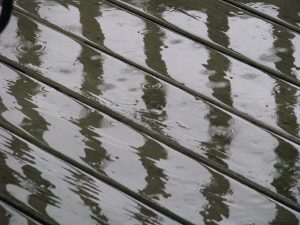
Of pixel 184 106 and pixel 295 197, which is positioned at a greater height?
pixel 184 106

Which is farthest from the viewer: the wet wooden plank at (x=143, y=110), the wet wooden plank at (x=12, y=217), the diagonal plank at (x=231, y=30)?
the diagonal plank at (x=231, y=30)

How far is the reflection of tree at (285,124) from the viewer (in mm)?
1523

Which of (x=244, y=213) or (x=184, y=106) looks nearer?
(x=244, y=213)

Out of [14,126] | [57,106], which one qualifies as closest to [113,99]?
[57,106]

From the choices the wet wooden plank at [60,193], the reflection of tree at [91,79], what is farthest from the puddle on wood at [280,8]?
the wet wooden plank at [60,193]

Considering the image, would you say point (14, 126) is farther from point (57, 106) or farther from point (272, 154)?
point (272, 154)

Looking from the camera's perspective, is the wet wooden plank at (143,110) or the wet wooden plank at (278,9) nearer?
the wet wooden plank at (143,110)

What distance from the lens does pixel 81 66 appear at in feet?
6.06

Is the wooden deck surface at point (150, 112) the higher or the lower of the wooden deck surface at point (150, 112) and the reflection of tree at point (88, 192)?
the higher

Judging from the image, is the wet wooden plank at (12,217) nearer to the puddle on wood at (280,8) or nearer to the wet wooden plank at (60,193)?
the wet wooden plank at (60,193)

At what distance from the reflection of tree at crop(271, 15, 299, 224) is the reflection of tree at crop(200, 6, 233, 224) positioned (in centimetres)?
10

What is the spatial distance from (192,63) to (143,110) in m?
0.24

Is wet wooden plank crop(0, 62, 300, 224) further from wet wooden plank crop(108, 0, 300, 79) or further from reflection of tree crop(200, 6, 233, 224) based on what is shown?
wet wooden plank crop(108, 0, 300, 79)

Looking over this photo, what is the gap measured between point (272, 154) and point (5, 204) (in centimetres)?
55
